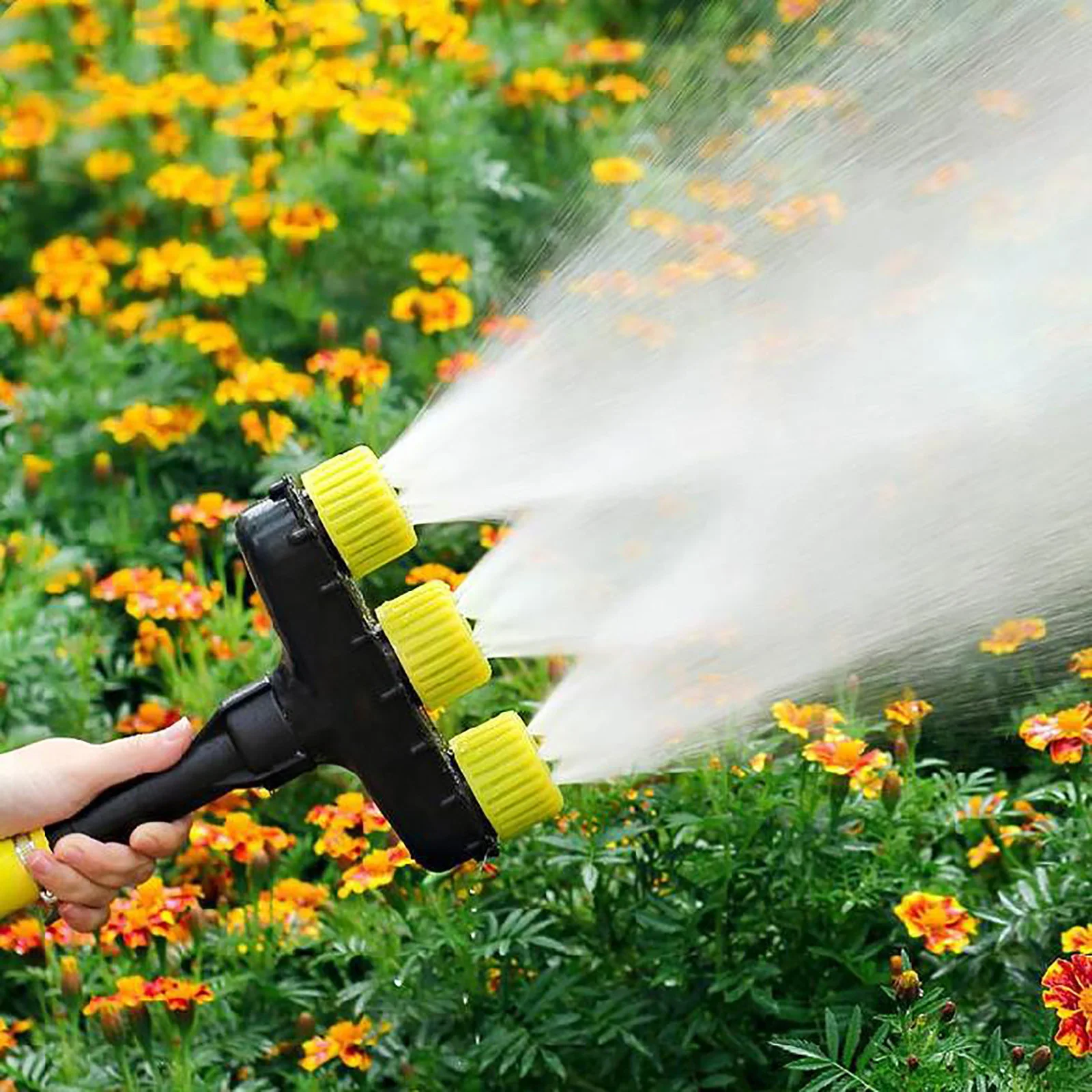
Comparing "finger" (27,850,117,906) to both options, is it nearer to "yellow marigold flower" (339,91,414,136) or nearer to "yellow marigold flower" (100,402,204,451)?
"yellow marigold flower" (100,402,204,451)

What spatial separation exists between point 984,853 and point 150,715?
0.95 m

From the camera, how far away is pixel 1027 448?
1.83 meters

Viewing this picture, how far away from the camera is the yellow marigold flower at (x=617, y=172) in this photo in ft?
9.98

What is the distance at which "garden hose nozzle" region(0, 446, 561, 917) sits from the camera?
1.60 metres

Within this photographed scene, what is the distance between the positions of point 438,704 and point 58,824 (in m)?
0.37

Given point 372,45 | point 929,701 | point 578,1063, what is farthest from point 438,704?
point 372,45

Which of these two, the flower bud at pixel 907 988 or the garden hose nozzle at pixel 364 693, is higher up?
the garden hose nozzle at pixel 364 693

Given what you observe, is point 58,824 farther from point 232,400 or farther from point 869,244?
point 232,400

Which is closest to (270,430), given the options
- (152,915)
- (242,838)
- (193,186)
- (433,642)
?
(193,186)

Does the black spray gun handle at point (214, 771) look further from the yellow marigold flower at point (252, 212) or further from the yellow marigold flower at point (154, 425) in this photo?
the yellow marigold flower at point (252, 212)

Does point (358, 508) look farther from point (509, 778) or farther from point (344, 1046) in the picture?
point (344, 1046)

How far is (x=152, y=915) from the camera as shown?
2021 millimetres

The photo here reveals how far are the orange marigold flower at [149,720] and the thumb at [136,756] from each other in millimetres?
644

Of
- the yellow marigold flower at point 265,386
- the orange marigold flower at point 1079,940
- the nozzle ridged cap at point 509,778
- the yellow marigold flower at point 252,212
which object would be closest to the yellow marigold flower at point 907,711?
the orange marigold flower at point 1079,940
